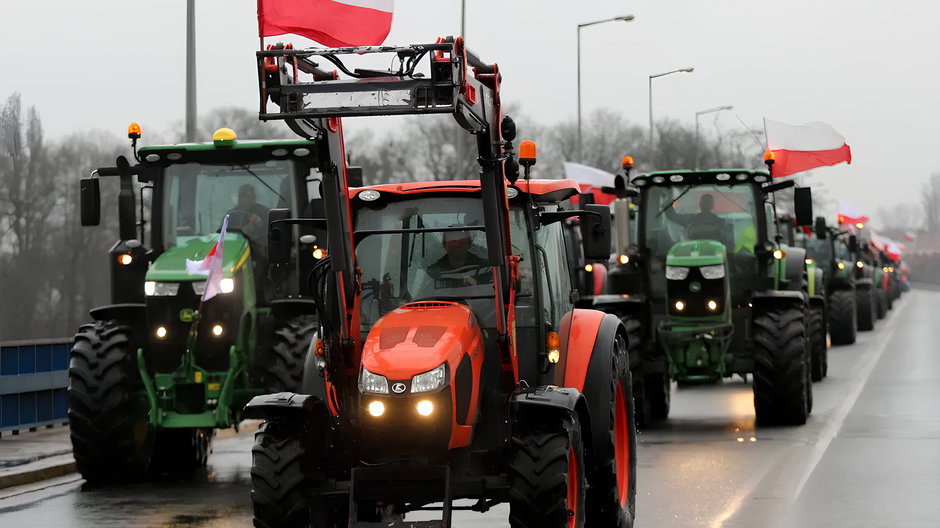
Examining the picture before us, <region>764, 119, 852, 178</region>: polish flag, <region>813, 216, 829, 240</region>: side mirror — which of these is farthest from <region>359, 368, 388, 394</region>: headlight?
<region>813, 216, 829, 240</region>: side mirror

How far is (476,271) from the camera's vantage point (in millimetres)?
8875

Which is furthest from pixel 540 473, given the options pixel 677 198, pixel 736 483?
pixel 677 198

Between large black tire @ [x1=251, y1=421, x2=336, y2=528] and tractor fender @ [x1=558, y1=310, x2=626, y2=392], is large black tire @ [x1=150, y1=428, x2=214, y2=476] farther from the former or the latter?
large black tire @ [x1=251, y1=421, x2=336, y2=528]

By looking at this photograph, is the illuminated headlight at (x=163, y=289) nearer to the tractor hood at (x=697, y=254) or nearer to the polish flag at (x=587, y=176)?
the tractor hood at (x=697, y=254)

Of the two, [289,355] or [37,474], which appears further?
[37,474]

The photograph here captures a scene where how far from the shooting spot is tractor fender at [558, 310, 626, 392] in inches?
365

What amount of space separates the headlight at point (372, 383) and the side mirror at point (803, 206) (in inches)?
403

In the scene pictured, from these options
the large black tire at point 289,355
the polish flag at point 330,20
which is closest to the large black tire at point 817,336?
the large black tire at point 289,355

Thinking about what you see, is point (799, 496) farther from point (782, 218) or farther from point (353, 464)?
point (782, 218)

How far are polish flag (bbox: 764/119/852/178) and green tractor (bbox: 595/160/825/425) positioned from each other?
4412mm

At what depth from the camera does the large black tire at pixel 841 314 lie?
116 feet

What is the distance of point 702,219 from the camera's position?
59.2 feet

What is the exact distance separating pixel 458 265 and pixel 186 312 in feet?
15.9

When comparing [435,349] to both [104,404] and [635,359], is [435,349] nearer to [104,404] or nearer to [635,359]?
[104,404]
